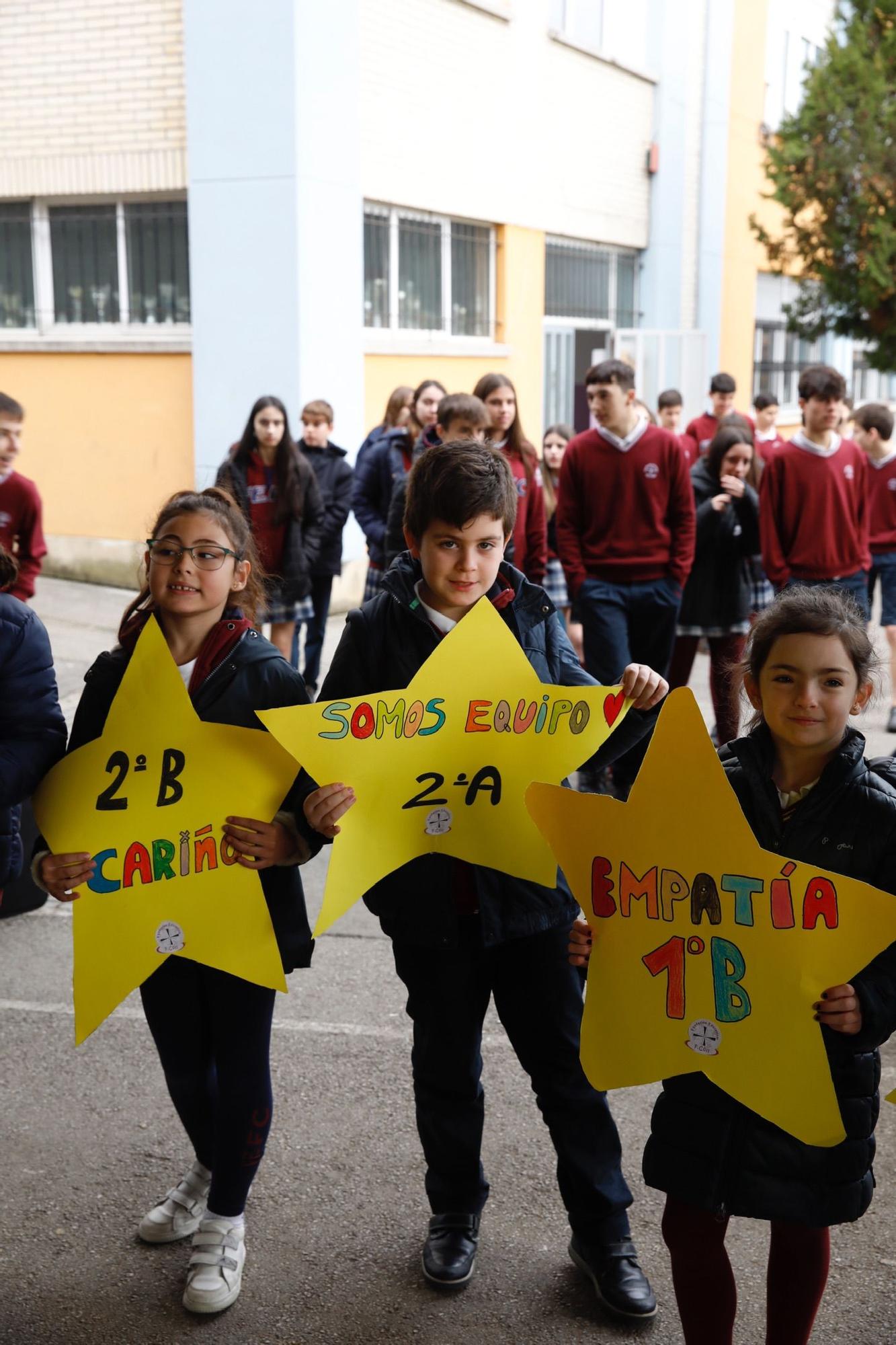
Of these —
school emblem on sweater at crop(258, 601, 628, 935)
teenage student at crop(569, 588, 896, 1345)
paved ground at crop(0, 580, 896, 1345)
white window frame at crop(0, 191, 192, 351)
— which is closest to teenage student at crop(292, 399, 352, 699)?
white window frame at crop(0, 191, 192, 351)

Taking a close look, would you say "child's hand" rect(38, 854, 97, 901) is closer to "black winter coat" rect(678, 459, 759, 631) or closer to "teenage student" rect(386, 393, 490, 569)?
"teenage student" rect(386, 393, 490, 569)

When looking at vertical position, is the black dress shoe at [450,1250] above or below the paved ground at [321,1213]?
above

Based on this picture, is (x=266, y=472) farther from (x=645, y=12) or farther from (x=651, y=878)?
(x=645, y=12)

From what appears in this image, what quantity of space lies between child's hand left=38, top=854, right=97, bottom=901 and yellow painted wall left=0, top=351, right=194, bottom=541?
9233mm

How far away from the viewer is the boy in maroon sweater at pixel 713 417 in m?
10.7

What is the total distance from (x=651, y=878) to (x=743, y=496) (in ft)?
16.7

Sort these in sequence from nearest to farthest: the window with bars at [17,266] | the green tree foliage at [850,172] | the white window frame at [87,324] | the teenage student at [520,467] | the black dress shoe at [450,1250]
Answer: the black dress shoe at [450,1250]
the teenage student at [520,467]
the white window frame at [87,324]
the window with bars at [17,266]
the green tree foliage at [850,172]

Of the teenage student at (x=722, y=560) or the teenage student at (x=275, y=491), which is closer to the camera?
the teenage student at (x=722, y=560)

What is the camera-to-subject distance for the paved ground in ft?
8.93

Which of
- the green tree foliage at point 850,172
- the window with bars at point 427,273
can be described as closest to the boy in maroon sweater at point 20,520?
the window with bars at point 427,273

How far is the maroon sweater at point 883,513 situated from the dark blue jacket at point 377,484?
2774 mm

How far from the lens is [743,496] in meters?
7.08

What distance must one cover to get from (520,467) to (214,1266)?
4.31 m

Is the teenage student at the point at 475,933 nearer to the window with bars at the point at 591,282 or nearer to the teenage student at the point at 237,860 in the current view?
the teenage student at the point at 237,860
